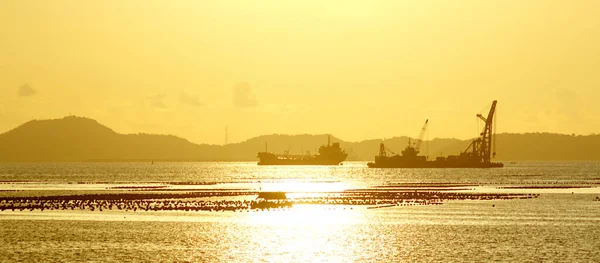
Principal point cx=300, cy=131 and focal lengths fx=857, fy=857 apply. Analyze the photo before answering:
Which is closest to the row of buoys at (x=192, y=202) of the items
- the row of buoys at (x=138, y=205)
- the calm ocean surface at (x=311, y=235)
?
the row of buoys at (x=138, y=205)

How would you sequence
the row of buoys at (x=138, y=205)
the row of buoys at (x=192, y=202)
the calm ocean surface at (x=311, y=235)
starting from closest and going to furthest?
1. the calm ocean surface at (x=311, y=235)
2. the row of buoys at (x=138, y=205)
3. the row of buoys at (x=192, y=202)

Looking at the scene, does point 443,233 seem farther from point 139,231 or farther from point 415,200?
point 415,200

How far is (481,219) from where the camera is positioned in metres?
98.0

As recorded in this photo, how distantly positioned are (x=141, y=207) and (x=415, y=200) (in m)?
42.0

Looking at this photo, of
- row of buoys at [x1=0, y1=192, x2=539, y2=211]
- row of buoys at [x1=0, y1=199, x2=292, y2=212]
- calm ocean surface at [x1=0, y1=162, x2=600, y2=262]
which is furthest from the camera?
row of buoys at [x1=0, y1=192, x2=539, y2=211]

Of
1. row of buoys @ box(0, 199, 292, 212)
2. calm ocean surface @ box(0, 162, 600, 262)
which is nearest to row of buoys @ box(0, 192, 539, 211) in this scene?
row of buoys @ box(0, 199, 292, 212)

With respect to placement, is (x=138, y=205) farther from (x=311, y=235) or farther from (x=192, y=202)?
(x=311, y=235)

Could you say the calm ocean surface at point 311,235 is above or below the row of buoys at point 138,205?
below

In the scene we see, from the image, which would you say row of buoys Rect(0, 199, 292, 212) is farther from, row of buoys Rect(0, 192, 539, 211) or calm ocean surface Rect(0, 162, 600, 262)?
calm ocean surface Rect(0, 162, 600, 262)

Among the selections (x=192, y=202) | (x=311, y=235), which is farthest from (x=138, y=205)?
(x=311, y=235)

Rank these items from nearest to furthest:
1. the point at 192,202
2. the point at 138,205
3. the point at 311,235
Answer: the point at 311,235, the point at 138,205, the point at 192,202

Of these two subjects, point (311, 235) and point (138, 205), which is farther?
point (138, 205)

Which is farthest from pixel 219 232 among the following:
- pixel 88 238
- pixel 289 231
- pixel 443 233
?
pixel 443 233

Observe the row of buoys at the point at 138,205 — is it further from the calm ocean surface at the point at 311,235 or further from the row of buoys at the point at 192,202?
the calm ocean surface at the point at 311,235
